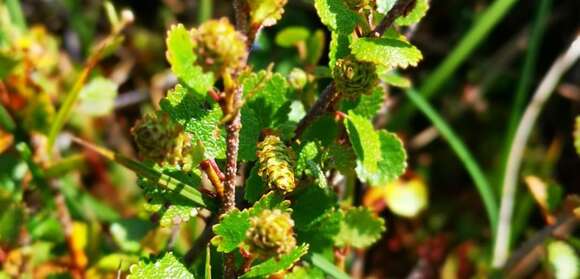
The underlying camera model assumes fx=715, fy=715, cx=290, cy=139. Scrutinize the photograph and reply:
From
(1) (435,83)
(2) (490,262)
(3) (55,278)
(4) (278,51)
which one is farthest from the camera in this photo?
(4) (278,51)

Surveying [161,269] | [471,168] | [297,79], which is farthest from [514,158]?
[161,269]

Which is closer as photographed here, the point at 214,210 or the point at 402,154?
the point at 214,210

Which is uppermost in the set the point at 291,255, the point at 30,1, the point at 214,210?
the point at 30,1

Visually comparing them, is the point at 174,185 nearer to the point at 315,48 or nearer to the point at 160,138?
the point at 160,138

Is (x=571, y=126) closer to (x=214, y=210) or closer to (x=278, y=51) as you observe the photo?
(x=278, y=51)

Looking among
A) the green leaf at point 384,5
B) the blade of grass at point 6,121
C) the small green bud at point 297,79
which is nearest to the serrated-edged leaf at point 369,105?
the small green bud at point 297,79

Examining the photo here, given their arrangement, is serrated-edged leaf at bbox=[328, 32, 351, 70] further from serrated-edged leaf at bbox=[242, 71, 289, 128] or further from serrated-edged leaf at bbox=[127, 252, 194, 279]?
serrated-edged leaf at bbox=[127, 252, 194, 279]

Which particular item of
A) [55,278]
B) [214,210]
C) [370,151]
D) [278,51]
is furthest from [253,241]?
[278,51]
